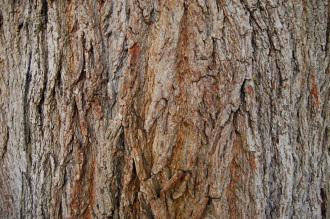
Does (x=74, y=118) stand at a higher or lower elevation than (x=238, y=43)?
lower

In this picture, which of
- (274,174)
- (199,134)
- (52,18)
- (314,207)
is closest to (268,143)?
(274,174)

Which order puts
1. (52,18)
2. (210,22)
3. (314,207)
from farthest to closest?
(314,207) < (52,18) < (210,22)

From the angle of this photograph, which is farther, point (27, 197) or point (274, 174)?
point (27, 197)

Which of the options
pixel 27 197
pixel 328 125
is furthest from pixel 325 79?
pixel 27 197

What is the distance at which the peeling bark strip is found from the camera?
202 centimetres

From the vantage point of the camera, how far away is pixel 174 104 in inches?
81.1

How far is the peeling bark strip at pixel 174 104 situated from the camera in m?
2.02

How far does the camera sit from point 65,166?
2.21 metres

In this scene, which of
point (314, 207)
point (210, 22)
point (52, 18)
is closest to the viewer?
point (210, 22)

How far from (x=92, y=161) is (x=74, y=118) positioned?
245 millimetres

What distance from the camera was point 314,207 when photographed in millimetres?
2305

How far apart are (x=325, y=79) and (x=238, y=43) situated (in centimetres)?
62

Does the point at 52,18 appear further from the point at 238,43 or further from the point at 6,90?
the point at 238,43

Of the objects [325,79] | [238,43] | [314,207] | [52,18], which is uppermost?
[52,18]
